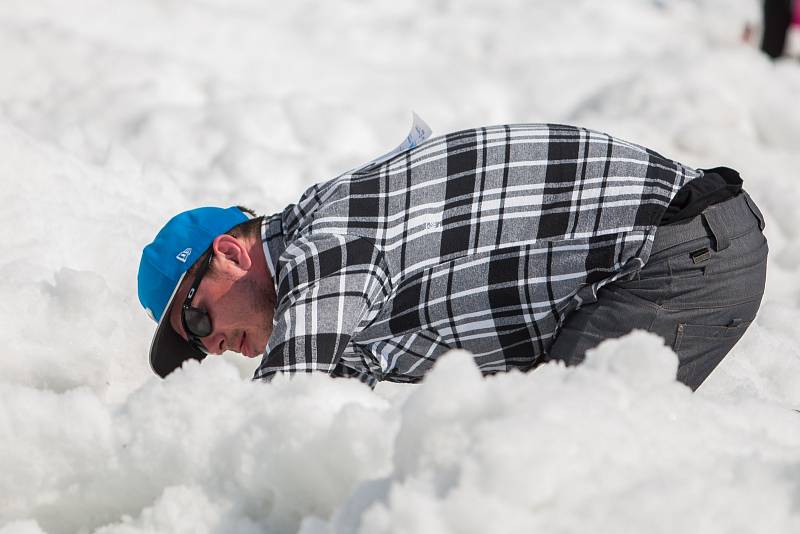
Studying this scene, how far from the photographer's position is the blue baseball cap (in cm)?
171

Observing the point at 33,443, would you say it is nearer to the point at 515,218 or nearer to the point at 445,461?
the point at 445,461

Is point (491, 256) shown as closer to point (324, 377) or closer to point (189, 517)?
point (324, 377)

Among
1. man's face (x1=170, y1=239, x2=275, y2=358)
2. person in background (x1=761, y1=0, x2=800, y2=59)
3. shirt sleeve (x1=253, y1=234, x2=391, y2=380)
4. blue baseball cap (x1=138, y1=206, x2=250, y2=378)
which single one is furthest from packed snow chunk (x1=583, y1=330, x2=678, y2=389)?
person in background (x1=761, y1=0, x2=800, y2=59)

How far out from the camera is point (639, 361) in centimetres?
94

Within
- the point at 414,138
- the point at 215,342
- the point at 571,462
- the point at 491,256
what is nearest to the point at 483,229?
the point at 491,256

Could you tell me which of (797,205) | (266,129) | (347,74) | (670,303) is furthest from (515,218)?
(347,74)

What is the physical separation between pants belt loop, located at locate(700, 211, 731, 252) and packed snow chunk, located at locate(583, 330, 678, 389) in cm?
77

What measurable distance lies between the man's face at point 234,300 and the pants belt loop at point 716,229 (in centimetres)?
76

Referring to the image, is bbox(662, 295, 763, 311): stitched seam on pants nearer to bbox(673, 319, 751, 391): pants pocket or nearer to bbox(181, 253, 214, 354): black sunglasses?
bbox(673, 319, 751, 391): pants pocket

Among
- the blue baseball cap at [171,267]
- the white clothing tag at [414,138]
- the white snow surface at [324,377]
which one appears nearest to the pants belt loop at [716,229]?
the white snow surface at [324,377]

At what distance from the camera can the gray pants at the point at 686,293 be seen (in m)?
1.65

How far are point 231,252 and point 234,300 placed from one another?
0.27 feet

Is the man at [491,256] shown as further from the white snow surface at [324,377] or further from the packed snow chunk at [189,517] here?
the packed snow chunk at [189,517]

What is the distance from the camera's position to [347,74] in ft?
13.3
